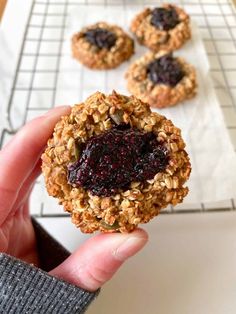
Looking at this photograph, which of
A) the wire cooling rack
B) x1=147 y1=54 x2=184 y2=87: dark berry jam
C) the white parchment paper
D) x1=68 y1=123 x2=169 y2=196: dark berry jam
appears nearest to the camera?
x1=68 y1=123 x2=169 y2=196: dark berry jam

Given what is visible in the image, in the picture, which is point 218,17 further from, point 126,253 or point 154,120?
point 126,253

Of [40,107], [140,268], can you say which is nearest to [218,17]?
[40,107]

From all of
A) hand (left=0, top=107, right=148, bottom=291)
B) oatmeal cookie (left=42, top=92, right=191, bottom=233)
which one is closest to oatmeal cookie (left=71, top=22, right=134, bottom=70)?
hand (left=0, top=107, right=148, bottom=291)

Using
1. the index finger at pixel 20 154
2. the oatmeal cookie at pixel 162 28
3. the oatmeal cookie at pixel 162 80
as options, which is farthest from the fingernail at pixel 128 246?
the oatmeal cookie at pixel 162 28

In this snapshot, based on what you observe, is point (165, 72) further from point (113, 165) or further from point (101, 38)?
point (113, 165)

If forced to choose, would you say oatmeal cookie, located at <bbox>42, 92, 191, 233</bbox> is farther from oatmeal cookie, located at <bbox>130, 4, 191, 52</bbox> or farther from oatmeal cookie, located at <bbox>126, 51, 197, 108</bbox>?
oatmeal cookie, located at <bbox>130, 4, 191, 52</bbox>

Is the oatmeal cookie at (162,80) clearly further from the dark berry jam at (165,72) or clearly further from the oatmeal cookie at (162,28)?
the oatmeal cookie at (162,28)
